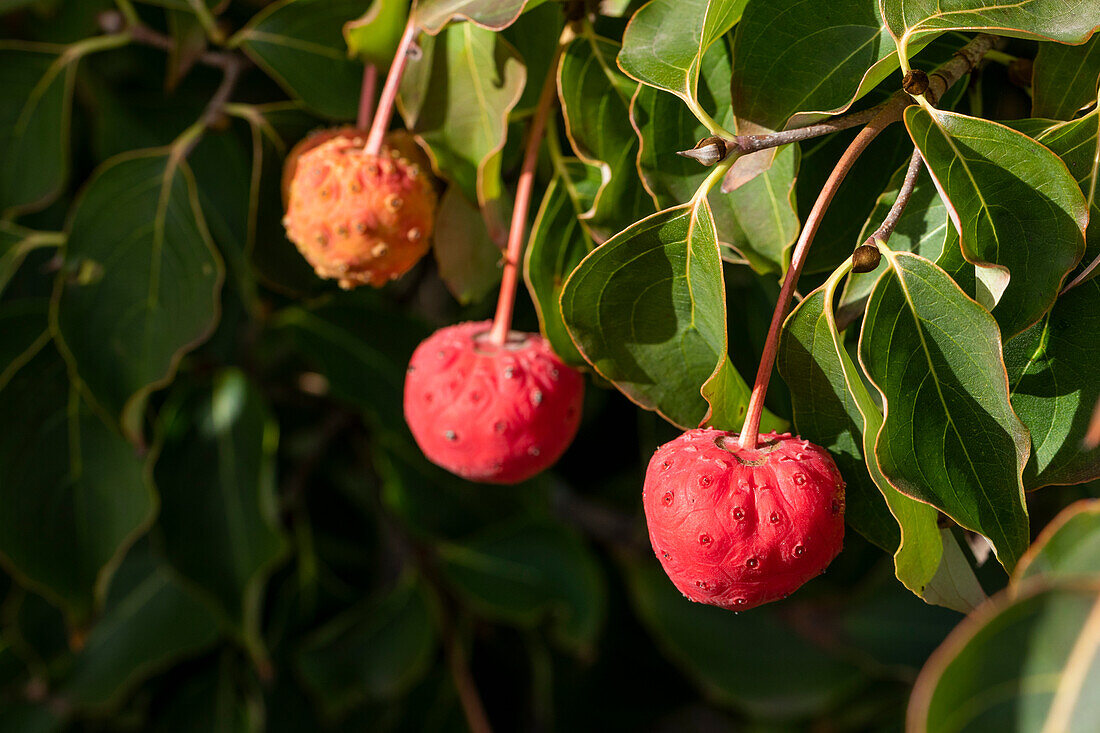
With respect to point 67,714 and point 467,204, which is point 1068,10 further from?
point 67,714

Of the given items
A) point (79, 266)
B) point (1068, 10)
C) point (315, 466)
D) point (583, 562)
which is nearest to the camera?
point (1068, 10)

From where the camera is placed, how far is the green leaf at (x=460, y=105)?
0.58m

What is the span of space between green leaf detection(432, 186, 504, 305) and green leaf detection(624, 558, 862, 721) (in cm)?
77

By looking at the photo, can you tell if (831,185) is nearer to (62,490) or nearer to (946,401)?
(946,401)

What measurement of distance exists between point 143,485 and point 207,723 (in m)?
0.48

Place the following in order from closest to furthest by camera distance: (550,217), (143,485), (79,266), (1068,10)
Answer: (1068,10), (550,217), (79,266), (143,485)

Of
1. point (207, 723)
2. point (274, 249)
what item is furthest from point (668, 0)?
point (207, 723)

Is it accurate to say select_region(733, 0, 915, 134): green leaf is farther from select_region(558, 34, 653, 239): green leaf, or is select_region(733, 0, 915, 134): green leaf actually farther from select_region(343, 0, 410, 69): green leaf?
select_region(343, 0, 410, 69): green leaf

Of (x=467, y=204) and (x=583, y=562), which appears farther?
(x=583, y=562)

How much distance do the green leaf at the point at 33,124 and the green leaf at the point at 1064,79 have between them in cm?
83

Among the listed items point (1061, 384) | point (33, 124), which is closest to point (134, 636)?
point (33, 124)

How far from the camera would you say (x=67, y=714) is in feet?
3.73

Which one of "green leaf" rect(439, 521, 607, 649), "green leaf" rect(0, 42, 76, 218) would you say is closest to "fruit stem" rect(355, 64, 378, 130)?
"green leaf" rect(0, 42, 76, 218)

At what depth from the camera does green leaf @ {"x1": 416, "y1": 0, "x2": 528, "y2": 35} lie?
0.48 m
